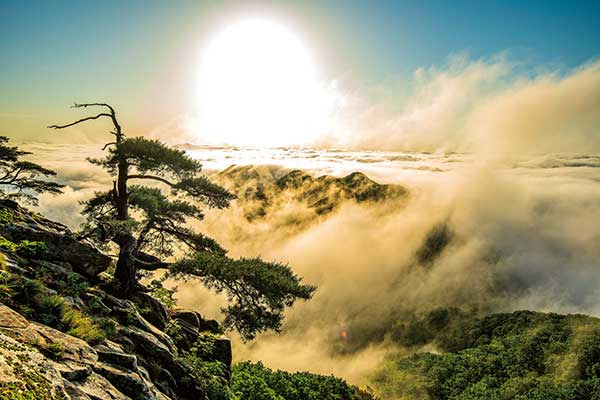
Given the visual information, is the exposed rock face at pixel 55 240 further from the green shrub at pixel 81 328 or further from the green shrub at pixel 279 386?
the green shrub at pixel 279 386

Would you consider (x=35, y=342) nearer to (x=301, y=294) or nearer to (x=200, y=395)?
(x=200, y=395)

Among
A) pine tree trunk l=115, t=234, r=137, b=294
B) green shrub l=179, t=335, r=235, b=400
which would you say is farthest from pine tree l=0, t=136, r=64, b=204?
green shrub l=179, t=335, r=235, b=400

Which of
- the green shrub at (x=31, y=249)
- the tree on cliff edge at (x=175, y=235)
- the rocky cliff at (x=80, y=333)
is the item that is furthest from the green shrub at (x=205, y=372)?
the green shrub at (x=31, y=249)

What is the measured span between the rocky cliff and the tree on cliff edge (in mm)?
1857

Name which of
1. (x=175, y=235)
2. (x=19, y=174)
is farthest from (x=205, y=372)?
(x=19, y=174)

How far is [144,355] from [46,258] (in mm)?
5758

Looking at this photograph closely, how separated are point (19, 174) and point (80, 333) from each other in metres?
23.6

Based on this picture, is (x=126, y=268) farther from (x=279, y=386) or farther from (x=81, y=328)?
(x=279, y=386)

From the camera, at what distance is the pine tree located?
26.5 meters

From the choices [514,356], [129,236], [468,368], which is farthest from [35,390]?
[514,356]

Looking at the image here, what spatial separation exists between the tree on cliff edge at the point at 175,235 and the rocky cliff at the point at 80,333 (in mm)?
1857

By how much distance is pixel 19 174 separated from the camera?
92.6ft

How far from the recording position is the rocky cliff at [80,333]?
25.9ft

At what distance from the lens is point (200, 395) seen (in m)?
15.7
